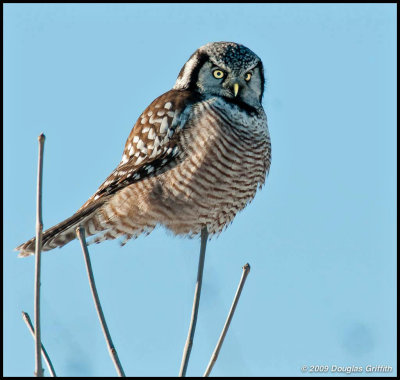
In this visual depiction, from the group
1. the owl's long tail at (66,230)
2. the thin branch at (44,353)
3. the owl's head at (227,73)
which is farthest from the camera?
the owl's head at (227,73)

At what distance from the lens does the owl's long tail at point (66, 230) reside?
15.8 ft

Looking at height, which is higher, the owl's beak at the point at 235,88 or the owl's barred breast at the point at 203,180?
the owl's beak at the point at 235,88

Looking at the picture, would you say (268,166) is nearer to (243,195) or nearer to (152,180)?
(243,195)

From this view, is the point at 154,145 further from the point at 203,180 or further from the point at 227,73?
the point at 227,73

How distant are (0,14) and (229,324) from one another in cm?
386

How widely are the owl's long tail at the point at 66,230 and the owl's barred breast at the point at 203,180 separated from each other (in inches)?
5.8

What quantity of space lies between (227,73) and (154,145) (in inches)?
29.3

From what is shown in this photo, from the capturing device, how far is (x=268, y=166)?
5.23 metres

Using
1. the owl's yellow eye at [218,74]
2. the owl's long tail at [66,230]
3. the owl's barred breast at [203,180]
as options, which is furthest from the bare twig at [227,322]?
the owl's yellow eye at [218,74]

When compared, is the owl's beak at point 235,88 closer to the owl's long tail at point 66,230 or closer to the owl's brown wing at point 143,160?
the owl's brown wing at point 143,160

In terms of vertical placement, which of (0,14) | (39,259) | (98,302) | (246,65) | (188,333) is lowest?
(188,333)

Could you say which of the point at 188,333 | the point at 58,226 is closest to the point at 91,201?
the point at 58,226

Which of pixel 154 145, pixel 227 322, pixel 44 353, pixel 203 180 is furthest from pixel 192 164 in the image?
pixel 44 353

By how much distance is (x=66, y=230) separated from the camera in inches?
192
